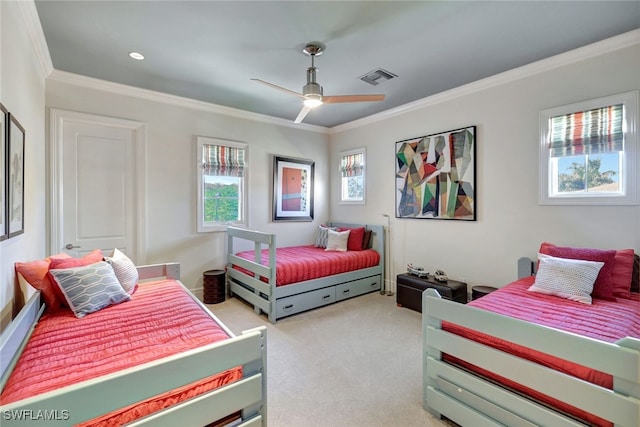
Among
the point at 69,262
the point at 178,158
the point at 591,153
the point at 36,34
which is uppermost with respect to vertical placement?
the point at 36,34

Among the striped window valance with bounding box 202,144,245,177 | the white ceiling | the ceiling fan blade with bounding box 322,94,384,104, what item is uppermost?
the white ceiling

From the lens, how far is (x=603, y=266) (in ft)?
7.06

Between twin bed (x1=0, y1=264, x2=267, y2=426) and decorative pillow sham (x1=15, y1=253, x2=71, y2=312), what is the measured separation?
2.8 inches

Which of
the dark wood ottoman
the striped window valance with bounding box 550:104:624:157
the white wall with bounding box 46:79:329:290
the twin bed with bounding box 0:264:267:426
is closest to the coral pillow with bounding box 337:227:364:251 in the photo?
the dark wood ottoman

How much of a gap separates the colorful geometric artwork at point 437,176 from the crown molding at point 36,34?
379 centimetres

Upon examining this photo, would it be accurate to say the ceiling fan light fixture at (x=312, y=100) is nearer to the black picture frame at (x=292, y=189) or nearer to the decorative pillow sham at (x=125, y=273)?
the decorative pillow sham at (x=125, y=273)

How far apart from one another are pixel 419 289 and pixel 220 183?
3.03 m

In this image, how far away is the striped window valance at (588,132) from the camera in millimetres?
2424

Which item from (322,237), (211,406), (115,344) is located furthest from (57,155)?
(322,237)

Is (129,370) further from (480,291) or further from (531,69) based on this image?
(531,69)

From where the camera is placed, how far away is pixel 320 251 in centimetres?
427

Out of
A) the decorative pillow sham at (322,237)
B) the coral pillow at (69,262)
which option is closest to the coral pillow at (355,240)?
the decorative pillow sham at (322,237)

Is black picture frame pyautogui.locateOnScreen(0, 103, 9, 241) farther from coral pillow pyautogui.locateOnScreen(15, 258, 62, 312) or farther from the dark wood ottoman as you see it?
the dark wood ottoman

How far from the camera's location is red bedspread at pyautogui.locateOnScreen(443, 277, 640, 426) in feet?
4.23
